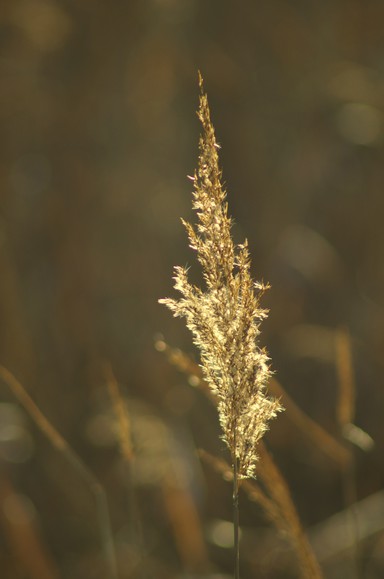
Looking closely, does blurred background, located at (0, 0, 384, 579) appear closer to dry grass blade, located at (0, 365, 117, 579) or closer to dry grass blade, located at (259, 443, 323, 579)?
dry grass blade, located at (0, 365, 117, 579)

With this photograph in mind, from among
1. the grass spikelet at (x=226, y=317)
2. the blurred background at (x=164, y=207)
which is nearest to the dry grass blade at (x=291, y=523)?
the grass spikelet at (x=226, y=317)

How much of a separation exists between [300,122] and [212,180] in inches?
128

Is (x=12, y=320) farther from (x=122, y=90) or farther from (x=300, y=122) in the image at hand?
(x=300, y=122)

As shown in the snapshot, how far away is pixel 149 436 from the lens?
2.46 meters

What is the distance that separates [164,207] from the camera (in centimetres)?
373

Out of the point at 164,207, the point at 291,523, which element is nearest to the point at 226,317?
the point at 291,523

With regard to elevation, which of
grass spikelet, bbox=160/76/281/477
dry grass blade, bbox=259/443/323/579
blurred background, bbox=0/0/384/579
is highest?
blurred background, bbox=0/0/384/579

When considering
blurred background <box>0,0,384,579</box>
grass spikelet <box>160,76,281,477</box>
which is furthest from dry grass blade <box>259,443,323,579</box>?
blurred background <box>0,0,384,579</box>

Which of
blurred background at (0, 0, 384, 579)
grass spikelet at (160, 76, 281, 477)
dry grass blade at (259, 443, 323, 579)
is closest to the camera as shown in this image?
grass spikelet at (160, 76, 281, 477)

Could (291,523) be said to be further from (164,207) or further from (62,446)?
(164,207)

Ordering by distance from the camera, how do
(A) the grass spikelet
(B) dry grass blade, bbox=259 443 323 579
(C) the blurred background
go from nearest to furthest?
(A) the grass spikelet → (B) dry grass blade, bbox=259 443 323 579 → (C) the blurred background

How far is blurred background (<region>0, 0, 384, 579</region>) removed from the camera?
9.56 feet

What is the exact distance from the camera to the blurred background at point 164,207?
9.56 ft

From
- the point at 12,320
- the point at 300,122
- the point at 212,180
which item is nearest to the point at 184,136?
the point at 300,122
